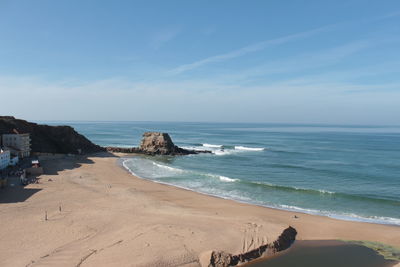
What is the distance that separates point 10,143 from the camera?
49.4 metres

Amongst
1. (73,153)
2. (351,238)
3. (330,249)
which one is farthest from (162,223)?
(73,153)

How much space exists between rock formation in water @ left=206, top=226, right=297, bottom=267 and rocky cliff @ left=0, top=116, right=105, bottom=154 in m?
52.0

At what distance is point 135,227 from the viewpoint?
20.5 meters

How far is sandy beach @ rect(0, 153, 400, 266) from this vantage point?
54.2 ft

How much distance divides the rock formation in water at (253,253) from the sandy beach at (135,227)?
1.42 feet

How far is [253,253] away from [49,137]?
57.4 m

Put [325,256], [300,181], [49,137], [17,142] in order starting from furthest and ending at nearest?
[49,137] → [17,142] → [300,181] → [325,256]

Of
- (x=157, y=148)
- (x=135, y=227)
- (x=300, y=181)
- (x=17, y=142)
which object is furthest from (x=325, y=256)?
(x=157, y=148)

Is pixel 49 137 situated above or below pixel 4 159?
above

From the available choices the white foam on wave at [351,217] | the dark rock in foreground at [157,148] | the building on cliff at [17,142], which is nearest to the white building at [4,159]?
the building on cliff at [17,142]

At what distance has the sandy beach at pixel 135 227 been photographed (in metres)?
16.5

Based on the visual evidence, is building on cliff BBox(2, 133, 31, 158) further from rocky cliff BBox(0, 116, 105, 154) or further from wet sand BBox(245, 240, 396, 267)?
wet sand BBox(245, 240, 396, 267)

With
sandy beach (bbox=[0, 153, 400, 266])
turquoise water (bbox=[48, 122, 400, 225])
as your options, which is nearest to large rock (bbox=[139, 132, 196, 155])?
turquoise water (bbox=[48, 122, 400, 225])

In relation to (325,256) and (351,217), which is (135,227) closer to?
(325,256)
